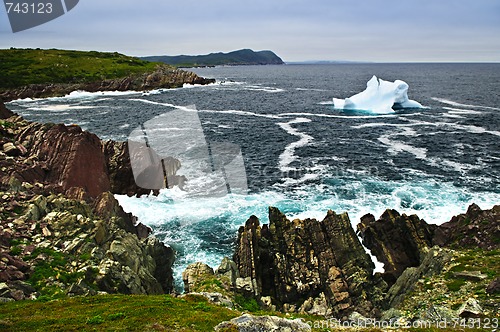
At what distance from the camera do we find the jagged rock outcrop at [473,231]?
28766 millimetres

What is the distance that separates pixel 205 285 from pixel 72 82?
182 meters

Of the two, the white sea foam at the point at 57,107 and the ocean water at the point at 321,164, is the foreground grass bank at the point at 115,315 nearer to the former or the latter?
the ocean water at the point at 321,164

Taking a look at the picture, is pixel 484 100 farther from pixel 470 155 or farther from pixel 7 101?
pixel 7 101

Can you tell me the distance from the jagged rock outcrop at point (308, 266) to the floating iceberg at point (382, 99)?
82.4 meters

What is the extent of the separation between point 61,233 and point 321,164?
138 feet

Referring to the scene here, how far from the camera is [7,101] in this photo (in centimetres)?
13075

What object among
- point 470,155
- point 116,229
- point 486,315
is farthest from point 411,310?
point 470,155

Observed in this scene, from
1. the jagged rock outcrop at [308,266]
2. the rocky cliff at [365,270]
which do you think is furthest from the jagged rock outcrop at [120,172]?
the rocky cliff at [365,270]

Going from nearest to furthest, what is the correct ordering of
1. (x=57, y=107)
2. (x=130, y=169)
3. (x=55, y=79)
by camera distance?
(x=130, y=169) < (x=57, y=107) < (x=55, y=79)

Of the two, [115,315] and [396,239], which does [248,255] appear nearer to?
[396,239]

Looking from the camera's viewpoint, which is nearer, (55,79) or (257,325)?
(257,325)

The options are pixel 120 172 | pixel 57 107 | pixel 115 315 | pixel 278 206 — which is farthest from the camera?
pixel 57 107

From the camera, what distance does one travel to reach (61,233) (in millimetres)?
24047

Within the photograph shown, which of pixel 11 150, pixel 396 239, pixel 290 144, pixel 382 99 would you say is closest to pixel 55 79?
pixel 290 144
